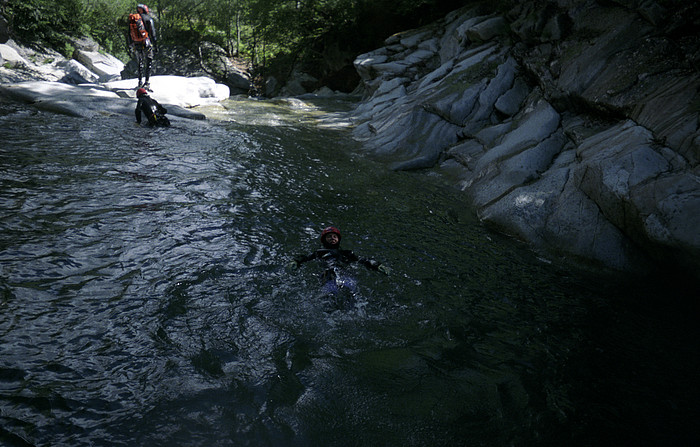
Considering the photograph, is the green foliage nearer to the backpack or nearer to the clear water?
the backpack

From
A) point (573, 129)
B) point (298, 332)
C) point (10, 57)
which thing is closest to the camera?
point (298, 332)

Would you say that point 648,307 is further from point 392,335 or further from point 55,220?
point 55,220

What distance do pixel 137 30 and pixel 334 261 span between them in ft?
Result: 54.0

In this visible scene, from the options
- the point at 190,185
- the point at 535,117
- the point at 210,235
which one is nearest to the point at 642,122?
the point at 535,117

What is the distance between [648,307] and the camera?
665cm

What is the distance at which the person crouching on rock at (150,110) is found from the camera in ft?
52.6

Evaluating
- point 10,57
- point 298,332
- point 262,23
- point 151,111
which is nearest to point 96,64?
point 10,57

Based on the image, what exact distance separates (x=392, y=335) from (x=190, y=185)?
7157mm

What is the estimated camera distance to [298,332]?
5.51m

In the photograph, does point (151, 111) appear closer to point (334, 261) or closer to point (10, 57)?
point (334, 261)

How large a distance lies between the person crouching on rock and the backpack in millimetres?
3192

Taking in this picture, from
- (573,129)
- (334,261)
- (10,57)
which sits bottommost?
(334,261)

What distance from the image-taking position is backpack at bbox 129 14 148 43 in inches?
688

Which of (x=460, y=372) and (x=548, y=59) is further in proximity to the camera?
(x=548, y=59)
